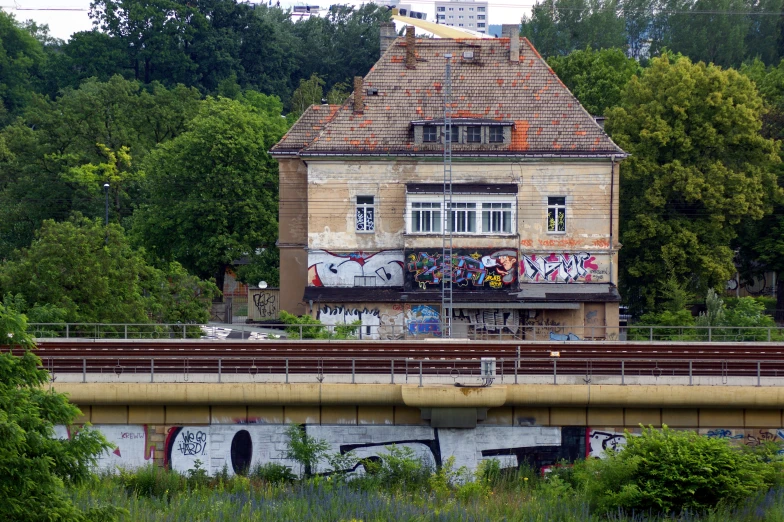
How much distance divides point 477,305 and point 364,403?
66.2 feet

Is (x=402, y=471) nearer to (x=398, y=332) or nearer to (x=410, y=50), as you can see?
Answer: (x=398, y=332)

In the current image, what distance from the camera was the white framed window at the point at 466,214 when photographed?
160 feet

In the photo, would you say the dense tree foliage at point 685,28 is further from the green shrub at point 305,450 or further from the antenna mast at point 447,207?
the green shrub at point 305,450

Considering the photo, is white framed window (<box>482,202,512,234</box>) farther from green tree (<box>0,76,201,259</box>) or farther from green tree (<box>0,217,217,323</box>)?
green tree (<box>0,76,201,259</box>)

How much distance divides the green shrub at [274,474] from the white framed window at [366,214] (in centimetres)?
2227

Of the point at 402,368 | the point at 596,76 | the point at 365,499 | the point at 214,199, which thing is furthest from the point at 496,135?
the point at 365,499

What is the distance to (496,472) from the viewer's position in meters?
27.8

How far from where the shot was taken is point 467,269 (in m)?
48.4

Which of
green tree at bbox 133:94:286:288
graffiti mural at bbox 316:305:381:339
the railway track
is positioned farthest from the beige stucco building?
the railway track

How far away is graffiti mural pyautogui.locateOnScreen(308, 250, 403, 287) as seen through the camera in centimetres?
4925

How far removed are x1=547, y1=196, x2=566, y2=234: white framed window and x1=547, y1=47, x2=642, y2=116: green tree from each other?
14967 mm

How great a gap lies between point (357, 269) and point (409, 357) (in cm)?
1691

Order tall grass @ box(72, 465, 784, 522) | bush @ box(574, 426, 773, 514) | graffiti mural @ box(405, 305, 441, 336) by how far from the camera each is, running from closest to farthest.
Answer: tall grass @ box(72, 465, 784, 522) → bush @ box(574, 426, 773, 514) → graffiti mural @ box(405, 305, 441, 336)

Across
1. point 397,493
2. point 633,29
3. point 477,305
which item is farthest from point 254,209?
point 633,29
